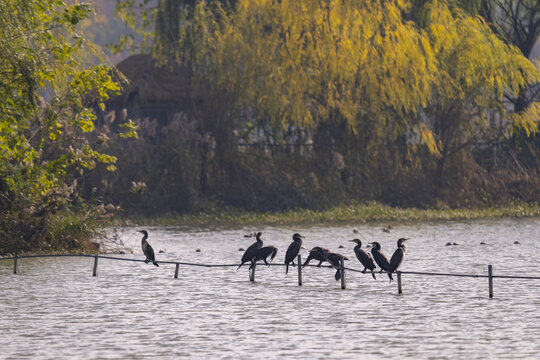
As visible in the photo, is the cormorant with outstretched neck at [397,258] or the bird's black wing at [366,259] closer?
the cormorant with outstretched neck at [397,258]

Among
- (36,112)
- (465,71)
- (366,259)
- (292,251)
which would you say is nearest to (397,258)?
(366,259)

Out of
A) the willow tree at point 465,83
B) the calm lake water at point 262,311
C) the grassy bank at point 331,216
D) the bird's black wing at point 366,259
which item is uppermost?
the willow tree at point 465,83

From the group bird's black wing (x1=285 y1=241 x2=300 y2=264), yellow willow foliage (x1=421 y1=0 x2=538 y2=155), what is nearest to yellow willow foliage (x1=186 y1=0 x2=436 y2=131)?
yellow willow foliage (x1=421 y1=0 x2=538 y2=155)

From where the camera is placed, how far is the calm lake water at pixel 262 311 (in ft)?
48.5

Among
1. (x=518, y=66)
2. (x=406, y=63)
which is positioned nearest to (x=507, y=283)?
(x=406, y=63)

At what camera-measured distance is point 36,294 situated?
20.7 m

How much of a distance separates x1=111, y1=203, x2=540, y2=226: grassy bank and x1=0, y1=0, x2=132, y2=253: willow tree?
30.5 feet

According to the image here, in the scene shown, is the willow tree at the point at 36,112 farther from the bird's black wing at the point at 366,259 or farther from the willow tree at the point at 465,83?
the willow tree at the point at 465,83

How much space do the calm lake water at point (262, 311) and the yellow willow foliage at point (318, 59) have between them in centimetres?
1251

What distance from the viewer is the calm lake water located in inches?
583

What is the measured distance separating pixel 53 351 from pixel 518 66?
32014mm

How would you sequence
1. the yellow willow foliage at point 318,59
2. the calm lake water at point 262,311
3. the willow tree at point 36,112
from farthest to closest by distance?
the yellow willow foliage at point 318,59
the willow tree at point 36,112
the calm lake water at point 262,311

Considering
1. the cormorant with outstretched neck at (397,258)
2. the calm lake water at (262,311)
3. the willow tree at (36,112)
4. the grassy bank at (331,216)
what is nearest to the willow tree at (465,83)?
the grassy bank at (331,216)

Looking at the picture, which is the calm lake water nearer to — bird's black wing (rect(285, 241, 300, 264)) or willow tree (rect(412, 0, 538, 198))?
bird's black wing (rect(285, 241, 300, 264))
